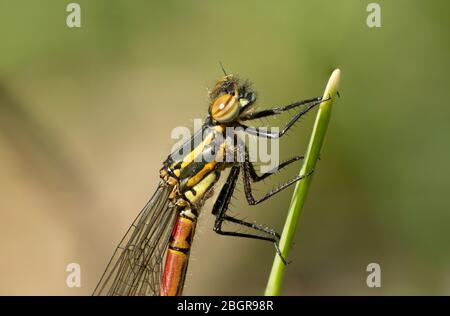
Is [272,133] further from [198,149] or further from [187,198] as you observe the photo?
[187,198]

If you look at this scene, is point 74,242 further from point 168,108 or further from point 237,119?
point 237,119

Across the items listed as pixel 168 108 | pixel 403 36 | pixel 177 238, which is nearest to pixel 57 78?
pixel 168 108

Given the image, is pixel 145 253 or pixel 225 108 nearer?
pixel 225 108

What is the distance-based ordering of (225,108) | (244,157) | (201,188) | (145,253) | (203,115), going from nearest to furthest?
(225,108) < (244,157) < (201,188) < (145,253) < (203,115)

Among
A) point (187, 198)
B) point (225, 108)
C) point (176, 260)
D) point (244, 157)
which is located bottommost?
point (176, 260)

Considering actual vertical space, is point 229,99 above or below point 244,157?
above

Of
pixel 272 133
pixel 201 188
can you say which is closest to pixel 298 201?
pixel 272 133

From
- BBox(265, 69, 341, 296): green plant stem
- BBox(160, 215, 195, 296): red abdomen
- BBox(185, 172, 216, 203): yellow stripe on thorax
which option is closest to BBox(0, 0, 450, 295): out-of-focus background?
BBox(160, 215, 195, 296): red abdomen

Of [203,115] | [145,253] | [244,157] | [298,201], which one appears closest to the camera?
[298,201]
